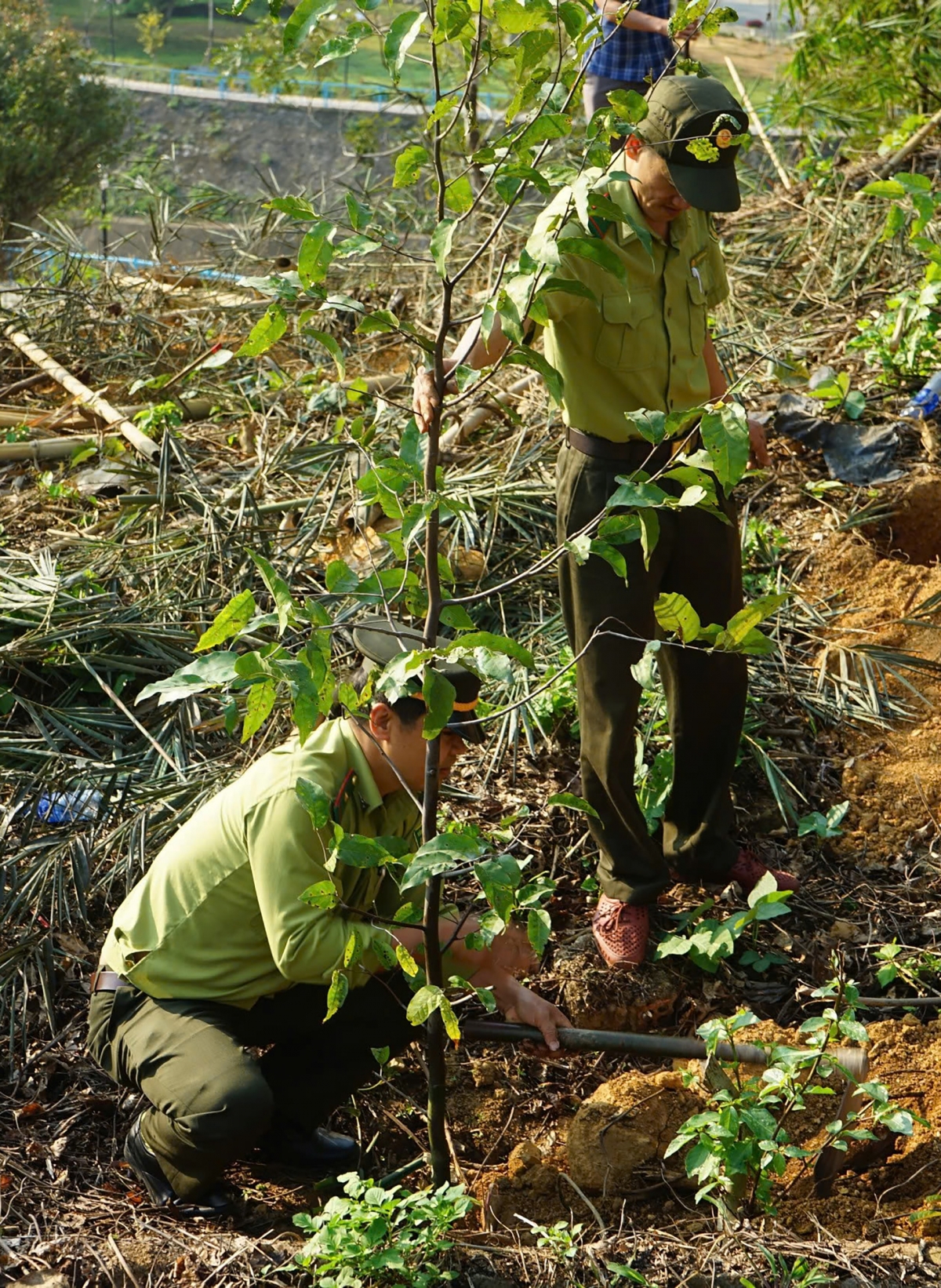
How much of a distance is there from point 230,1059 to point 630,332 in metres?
1.68

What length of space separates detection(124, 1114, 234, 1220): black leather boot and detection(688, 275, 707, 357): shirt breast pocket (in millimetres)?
2026

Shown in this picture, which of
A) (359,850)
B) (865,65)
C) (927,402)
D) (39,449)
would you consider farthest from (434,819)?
(865,65)

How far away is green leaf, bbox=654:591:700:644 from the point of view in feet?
6.37

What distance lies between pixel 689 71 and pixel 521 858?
1.97 meters

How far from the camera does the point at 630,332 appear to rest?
109 inches

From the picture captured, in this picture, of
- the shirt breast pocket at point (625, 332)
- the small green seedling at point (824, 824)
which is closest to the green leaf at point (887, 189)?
the shirt breast pocket at point (625, 332)

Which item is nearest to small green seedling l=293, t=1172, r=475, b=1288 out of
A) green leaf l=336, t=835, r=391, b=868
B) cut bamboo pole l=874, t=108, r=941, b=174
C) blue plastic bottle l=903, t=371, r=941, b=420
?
green leaf l=336, t=835, r=391, b=868

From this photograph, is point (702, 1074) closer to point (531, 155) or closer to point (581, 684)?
point (581, 684)

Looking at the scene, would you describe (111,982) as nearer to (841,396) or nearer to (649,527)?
(649,527)

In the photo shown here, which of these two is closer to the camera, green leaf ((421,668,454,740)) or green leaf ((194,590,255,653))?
green leaf ((194,590,255,653))

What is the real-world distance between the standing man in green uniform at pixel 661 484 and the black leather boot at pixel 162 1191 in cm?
104

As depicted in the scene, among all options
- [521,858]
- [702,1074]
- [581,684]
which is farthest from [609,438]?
[702,1074]

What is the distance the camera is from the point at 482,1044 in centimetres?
305

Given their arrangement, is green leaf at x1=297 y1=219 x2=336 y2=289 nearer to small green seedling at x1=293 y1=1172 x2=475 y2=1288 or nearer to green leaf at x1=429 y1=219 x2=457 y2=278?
green leaf at x1=429 y1=219 x2=457 y2=278
